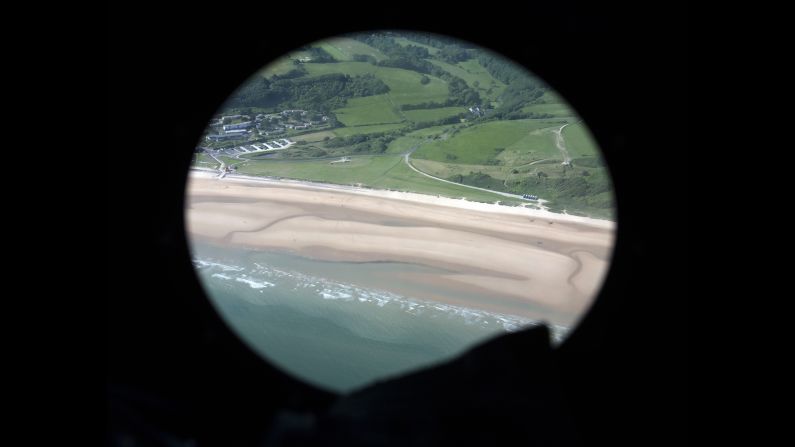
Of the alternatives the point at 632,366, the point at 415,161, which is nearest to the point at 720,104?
the point at 632,366

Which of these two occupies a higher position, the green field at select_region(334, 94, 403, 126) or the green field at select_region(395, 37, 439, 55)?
the green field at select_region(395, 37, 439, 55)

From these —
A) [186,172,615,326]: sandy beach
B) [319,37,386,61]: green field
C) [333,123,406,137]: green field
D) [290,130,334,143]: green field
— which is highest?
[319,37,386,61]: green field

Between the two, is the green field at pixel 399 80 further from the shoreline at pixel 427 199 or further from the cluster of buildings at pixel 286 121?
the shoreline at pixel 427 199

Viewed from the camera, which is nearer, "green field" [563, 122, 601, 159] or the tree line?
"green field" [563, 122, 601, 159]

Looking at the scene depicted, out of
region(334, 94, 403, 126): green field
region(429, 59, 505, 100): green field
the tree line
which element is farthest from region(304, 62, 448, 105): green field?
region(429, 59, 505, 100): green field

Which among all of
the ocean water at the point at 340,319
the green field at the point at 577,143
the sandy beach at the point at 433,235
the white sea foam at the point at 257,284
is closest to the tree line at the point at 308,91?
the sandy beach at the point at 433,235

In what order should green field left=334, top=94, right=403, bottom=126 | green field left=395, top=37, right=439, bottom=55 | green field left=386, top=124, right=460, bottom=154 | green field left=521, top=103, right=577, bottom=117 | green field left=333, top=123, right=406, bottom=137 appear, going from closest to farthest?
green field left=386, top=124, right=460, bottom=154 < green field left=333, top=123, right=406, bottom=137 < green field left=334, top=94, right=403, bottom=126 < green field left=521, top=103, right=577, bottom=117 < green field left=395, top=37, right=439, bottom=55

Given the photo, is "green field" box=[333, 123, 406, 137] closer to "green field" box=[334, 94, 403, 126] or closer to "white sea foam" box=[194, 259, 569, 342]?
"green field" box=[334, 94, 403, 126]
